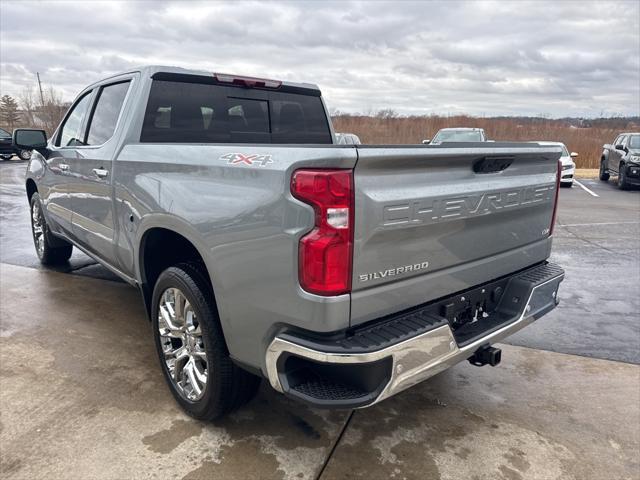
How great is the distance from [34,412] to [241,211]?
187cm

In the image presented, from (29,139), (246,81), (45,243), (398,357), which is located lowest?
(45,243)

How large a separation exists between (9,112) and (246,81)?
164 feet

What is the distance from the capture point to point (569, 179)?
1639 cm

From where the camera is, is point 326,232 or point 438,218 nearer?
point 326,232

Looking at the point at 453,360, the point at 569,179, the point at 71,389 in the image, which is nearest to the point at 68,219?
the point at 71,389

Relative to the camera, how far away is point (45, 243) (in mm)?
5844

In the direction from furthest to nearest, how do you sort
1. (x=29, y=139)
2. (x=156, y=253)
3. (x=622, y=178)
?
(x=622, y=178), (x=29, y=139), (x=156, y=253)

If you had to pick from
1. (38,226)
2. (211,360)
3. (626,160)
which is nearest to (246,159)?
(211,360)

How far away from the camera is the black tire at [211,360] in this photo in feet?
8.71

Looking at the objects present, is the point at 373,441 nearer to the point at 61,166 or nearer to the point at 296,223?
the point at 296,223

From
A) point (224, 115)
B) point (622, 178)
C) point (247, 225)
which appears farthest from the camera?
point (622, 178)

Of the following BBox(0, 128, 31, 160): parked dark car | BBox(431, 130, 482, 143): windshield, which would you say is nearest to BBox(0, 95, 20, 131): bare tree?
BBox(0, 128, 31, 160): parked dark car

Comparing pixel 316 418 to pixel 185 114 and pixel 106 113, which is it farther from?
pixel 106 113

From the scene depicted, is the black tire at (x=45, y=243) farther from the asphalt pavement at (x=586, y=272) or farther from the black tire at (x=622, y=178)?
the black tire at (x=622, y=178)
